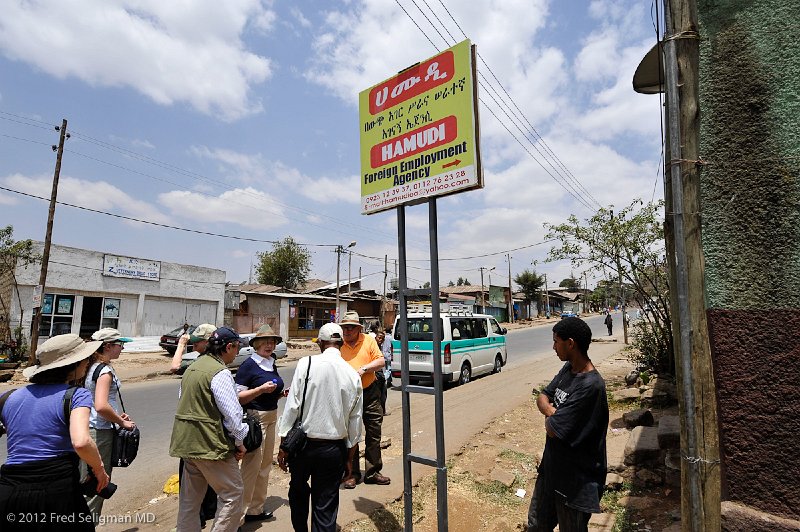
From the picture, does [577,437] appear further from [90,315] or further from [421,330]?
[90,315]

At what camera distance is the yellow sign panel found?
3148mm

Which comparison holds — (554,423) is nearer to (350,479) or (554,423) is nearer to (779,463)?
(779,463)

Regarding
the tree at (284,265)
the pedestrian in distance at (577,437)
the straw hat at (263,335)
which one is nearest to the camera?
the pedestrian in distance at (577,437)

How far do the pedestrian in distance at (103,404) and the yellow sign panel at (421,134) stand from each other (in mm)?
2421

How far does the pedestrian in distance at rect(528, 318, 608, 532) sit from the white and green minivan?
6.80 metres

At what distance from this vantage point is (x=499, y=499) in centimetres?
450

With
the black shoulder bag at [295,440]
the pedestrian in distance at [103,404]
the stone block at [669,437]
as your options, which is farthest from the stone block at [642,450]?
the pedestrian in distance at [103,404]

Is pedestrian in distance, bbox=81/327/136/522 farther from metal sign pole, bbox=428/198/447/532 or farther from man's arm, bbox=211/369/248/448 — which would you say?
metal sign pole, bbox=428/198/447/532

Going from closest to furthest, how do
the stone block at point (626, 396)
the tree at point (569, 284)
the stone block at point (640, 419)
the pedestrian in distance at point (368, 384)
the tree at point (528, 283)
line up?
1. the pedestrian in distance at point (368, 384)
2. the stone block at point (640, 419)
3. the stone block at point (626, 396)
4. the tree at point (528, 283)
5. the tree at point (569, 284)

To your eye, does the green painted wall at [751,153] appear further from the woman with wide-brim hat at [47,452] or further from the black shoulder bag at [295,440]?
the woman with wide-brim hat at [47,452]

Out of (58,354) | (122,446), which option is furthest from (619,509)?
(58,354)

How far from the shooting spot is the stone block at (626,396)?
8039 mm

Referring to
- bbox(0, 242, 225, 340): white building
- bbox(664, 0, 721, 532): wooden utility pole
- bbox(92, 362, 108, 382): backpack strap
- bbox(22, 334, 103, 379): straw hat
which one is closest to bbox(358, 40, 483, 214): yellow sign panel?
bbox(664, 0, 721, 532): wooden utility pole

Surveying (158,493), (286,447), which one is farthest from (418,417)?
(286,447)
